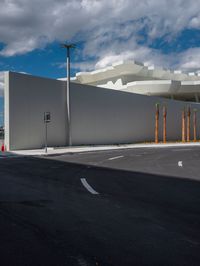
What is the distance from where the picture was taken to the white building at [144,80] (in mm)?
56562

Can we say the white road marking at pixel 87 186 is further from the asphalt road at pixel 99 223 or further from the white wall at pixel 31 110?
the white wall at pixel 31 110

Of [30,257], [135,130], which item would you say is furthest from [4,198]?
[135,130]

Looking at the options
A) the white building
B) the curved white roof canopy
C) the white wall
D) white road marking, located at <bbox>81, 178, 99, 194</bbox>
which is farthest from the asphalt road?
the curved white roof canopy

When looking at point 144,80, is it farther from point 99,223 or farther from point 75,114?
point 99,223

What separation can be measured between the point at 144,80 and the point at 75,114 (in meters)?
41.9

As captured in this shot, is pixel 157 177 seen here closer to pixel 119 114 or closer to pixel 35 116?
pixel 35 116

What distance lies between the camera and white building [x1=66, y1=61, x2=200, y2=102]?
56562 mm

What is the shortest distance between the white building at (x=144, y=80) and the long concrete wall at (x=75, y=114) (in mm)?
15501

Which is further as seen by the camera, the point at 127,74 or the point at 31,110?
the point at 127,74

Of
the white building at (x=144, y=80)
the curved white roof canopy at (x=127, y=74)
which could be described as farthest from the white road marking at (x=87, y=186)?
the curved white roof canopy at (x=127, y=74)

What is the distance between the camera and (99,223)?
4.96m

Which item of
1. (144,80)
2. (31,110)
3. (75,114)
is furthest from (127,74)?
(31,110)

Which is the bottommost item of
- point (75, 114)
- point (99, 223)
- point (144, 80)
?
point (99, 223)

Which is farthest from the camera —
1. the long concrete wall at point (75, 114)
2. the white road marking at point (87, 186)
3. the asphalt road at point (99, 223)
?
the long concrete wall at point (75, 114)
